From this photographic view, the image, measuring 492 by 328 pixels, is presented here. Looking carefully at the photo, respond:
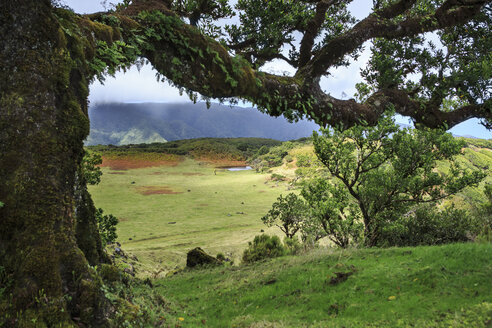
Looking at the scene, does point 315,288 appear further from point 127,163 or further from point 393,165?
point 127,163

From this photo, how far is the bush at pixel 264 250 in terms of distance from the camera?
659 inches

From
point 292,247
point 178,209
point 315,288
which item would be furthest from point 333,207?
point 178,209

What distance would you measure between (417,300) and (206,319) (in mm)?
5527

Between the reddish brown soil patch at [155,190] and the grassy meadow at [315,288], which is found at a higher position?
the grassy meadow at [315,288]

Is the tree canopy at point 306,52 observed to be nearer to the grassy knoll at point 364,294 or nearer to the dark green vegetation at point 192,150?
the grassy knoll at point 364,294

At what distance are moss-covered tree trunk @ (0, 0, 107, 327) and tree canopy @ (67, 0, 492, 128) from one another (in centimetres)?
100

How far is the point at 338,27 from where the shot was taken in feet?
33.9

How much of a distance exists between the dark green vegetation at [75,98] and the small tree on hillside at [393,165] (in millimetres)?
3179

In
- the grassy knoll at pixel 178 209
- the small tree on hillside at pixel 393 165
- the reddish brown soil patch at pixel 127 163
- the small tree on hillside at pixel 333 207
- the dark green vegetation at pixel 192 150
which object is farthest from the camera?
the dark green vegetation at pixel 192 150

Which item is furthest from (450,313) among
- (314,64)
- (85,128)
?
(85,128)

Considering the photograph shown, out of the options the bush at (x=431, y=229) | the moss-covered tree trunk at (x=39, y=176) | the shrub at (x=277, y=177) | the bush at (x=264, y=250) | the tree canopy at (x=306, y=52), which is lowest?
the bush at (x=264, y=250)

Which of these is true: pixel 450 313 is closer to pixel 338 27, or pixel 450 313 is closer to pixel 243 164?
pixel 338 27

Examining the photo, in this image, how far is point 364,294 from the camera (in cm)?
709

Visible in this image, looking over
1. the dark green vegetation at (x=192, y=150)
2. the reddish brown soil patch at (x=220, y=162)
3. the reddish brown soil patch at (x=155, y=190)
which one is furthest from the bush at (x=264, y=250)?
the reddish brown soil patch at (x=220, y=162)
